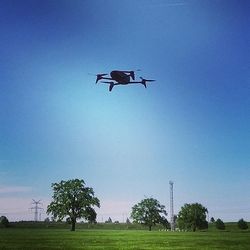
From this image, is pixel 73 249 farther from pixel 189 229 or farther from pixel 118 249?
pixel 189 229

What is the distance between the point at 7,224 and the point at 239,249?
441 ft

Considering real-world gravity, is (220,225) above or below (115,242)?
above

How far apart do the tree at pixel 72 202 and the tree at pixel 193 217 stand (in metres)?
59.7

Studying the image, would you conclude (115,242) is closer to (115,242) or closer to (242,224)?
(115,242)

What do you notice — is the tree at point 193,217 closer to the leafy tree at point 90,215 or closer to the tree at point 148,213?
the tree at point 148,213

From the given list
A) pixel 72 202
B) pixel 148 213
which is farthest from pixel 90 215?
pixel 148 213

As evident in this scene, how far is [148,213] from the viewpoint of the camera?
17225 centimetres

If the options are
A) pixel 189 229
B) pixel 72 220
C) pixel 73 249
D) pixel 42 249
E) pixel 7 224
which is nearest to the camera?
pixel 42 249

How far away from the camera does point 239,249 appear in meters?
38.5

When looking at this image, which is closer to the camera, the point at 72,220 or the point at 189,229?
the point at 72,220

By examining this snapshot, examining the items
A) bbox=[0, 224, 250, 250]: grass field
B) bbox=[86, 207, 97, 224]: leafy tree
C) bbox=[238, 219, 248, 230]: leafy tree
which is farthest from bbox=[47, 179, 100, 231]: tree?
bbox=[238, 219, 248, 230]: leafy tree

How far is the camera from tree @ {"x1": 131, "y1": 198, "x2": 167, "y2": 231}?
6742 inches

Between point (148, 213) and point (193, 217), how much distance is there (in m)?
18.5

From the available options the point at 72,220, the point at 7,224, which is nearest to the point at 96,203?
the point at 72,220
